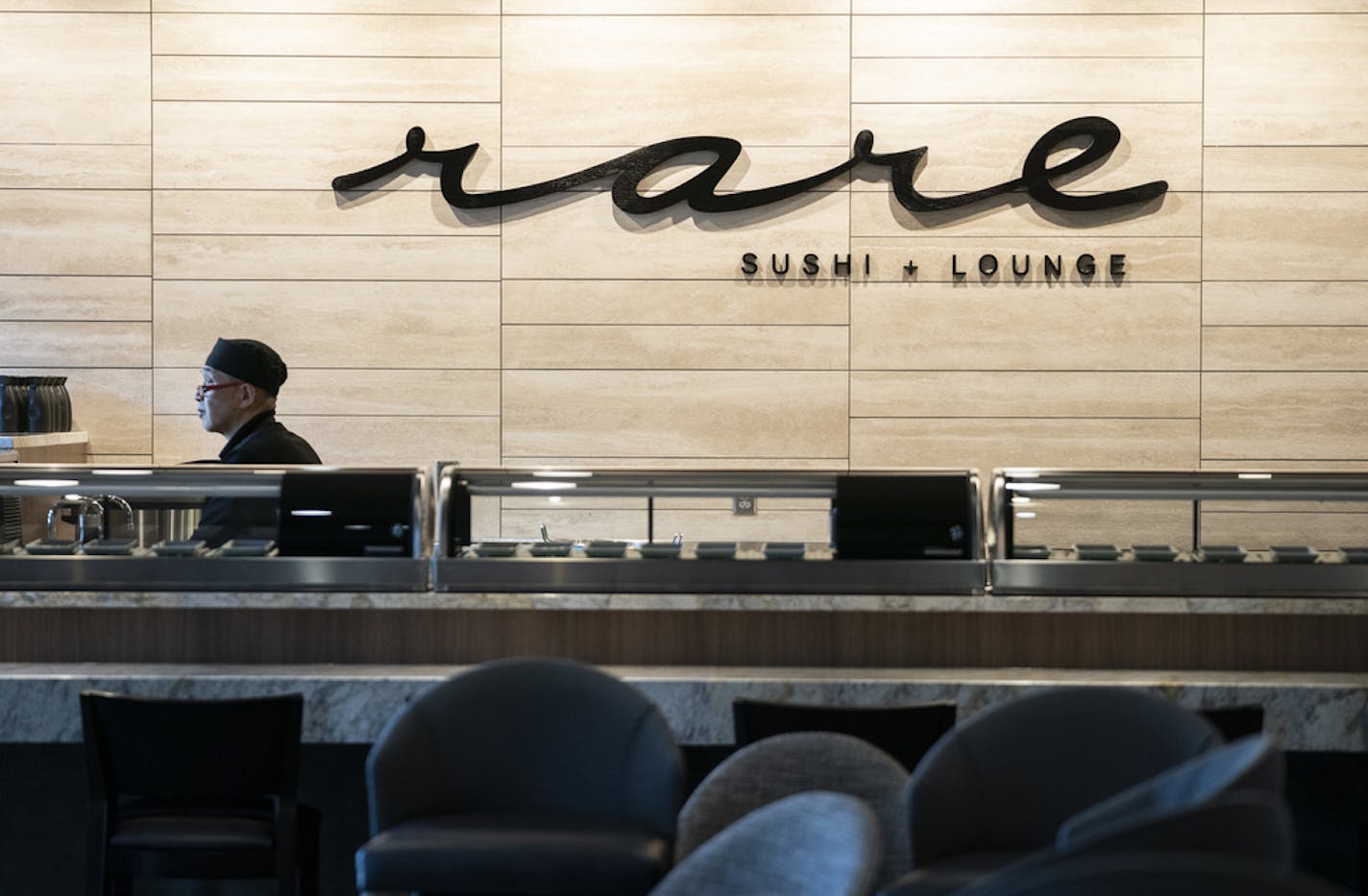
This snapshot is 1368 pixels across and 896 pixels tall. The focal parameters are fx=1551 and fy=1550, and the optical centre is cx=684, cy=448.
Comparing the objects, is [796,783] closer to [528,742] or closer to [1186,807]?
[528,742]

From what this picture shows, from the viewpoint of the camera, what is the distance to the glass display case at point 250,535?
10.9 feet

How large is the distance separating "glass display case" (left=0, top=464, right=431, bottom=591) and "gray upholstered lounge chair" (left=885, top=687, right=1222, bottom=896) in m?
1.47

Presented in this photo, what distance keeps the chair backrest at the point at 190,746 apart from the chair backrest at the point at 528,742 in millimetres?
333

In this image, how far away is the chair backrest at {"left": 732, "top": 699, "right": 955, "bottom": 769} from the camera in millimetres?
2783

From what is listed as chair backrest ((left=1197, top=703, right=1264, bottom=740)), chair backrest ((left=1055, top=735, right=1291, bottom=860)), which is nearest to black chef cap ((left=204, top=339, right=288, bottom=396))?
chair backrest ((left=1197, top=703, right=1264, bottom=740))

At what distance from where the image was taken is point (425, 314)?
6.14 meters

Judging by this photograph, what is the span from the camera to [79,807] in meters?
3.40

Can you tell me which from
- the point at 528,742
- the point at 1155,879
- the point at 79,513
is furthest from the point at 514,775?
the point at 79,513

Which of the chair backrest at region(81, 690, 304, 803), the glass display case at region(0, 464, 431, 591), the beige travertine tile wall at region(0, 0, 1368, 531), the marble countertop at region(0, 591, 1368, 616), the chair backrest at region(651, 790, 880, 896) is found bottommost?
the chair backrest at region(81, 690, 304, 803)

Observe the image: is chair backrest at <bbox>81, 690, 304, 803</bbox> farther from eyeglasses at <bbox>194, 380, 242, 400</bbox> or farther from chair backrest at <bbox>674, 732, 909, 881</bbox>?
eyeglasses at <bbox>194, 380, 242, 400</bbox>

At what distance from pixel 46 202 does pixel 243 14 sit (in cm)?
108

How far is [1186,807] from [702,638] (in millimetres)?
1817

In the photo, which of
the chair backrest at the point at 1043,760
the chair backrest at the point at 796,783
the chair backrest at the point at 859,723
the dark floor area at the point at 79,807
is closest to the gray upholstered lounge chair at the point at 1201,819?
the chair backrest at the point at 1043,760

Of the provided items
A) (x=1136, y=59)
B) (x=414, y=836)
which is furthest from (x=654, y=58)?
(x=414, y=836)
